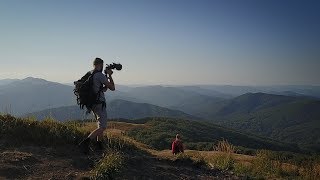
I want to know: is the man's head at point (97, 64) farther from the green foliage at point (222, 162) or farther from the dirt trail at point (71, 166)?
the green foliage at point (222, 162)

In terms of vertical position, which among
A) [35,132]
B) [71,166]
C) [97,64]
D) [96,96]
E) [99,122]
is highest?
[97,64]

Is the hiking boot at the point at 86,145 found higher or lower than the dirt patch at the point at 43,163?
higher

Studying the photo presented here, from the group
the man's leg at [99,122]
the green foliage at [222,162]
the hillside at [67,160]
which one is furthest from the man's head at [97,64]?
the green foliage at [222,162]

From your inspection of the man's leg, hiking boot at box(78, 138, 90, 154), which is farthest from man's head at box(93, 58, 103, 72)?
hiking boot at box(78, 138, 90, 154)

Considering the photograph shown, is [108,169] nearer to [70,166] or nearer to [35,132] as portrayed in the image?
[70,166]

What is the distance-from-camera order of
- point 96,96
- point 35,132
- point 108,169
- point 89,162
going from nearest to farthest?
point 108,169 < point 89,162 < point 96,96 < point 35,132

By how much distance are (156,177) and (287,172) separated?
3929mm

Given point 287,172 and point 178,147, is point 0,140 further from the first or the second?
point 178,147

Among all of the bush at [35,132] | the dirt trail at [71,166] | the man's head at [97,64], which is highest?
the man's head at [97,64]

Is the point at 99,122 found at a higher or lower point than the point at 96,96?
lower

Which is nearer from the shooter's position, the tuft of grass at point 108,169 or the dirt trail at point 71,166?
the tuft of grass at point 108,169

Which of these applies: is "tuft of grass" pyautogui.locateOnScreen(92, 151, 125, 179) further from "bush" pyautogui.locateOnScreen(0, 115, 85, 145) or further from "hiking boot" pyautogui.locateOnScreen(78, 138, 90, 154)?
"bush" pyautogui.locateOnScreen(0, 115, 85, 145)

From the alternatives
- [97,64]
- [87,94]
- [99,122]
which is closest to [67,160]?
[99,122]

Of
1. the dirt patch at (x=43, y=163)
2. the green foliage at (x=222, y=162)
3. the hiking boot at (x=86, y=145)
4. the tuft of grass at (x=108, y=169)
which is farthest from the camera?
the green foliage at (x=222, y=162)
